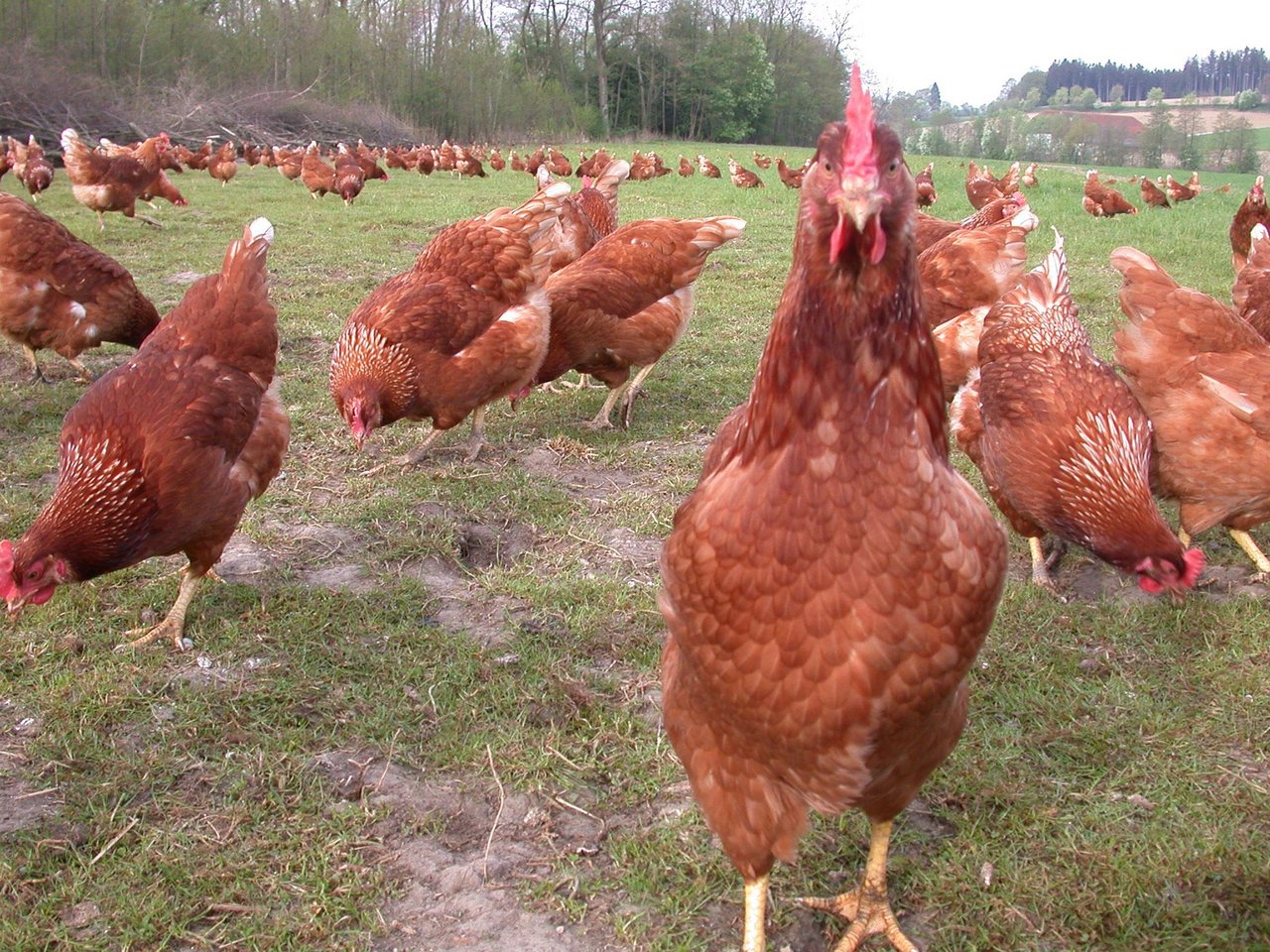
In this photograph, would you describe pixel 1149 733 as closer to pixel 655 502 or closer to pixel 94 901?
pixel 655 502

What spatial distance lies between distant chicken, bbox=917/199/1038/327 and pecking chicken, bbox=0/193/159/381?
518 centimetres

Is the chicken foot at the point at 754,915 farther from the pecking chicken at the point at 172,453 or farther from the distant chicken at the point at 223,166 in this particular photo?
the distant chicken at the point at 223,166

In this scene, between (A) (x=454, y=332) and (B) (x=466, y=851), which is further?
(A) (x=454, y=332)

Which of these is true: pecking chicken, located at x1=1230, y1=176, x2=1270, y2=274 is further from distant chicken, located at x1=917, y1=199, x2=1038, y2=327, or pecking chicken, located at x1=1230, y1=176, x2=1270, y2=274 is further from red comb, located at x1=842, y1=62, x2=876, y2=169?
red comb, located at x1=842, y1=62, x2=876, y2=169

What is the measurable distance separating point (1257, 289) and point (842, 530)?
521cm

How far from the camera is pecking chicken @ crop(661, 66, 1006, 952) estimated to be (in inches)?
58.0

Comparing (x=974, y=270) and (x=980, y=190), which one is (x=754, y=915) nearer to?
(x=974, y=270)

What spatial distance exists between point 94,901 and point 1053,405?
3525 mm

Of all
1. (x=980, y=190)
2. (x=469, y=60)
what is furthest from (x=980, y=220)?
(x=469, y=60)

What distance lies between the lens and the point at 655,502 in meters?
4.41

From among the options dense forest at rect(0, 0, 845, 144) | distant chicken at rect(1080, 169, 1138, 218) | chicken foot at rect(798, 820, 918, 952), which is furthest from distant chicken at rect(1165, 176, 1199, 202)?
dense forest at rect(0, 0, 845, 144)

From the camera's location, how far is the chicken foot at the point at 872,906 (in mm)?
2133

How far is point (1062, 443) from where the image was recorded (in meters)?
3.32

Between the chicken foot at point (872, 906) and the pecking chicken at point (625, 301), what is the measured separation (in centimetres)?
365
